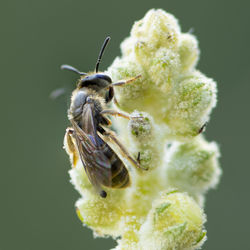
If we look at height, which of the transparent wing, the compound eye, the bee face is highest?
the bee face

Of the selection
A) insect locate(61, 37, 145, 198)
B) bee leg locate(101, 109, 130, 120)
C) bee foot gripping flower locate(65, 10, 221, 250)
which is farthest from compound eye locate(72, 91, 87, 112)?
bee foot gripping flower locate(65, 10, 221, 250)

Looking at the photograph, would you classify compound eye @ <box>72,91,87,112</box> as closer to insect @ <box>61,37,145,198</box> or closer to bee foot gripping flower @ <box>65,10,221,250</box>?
insect @ <box>61,37,145,198</box>

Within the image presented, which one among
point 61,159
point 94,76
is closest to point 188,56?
point 94,76

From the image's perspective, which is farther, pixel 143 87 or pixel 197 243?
pixel 143 87

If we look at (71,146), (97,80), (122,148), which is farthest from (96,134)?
(97,80)

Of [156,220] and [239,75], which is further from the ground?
[239,75]

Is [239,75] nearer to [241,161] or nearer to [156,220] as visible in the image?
[241,161]

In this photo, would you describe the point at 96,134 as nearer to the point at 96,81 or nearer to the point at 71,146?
the point at 71,146
